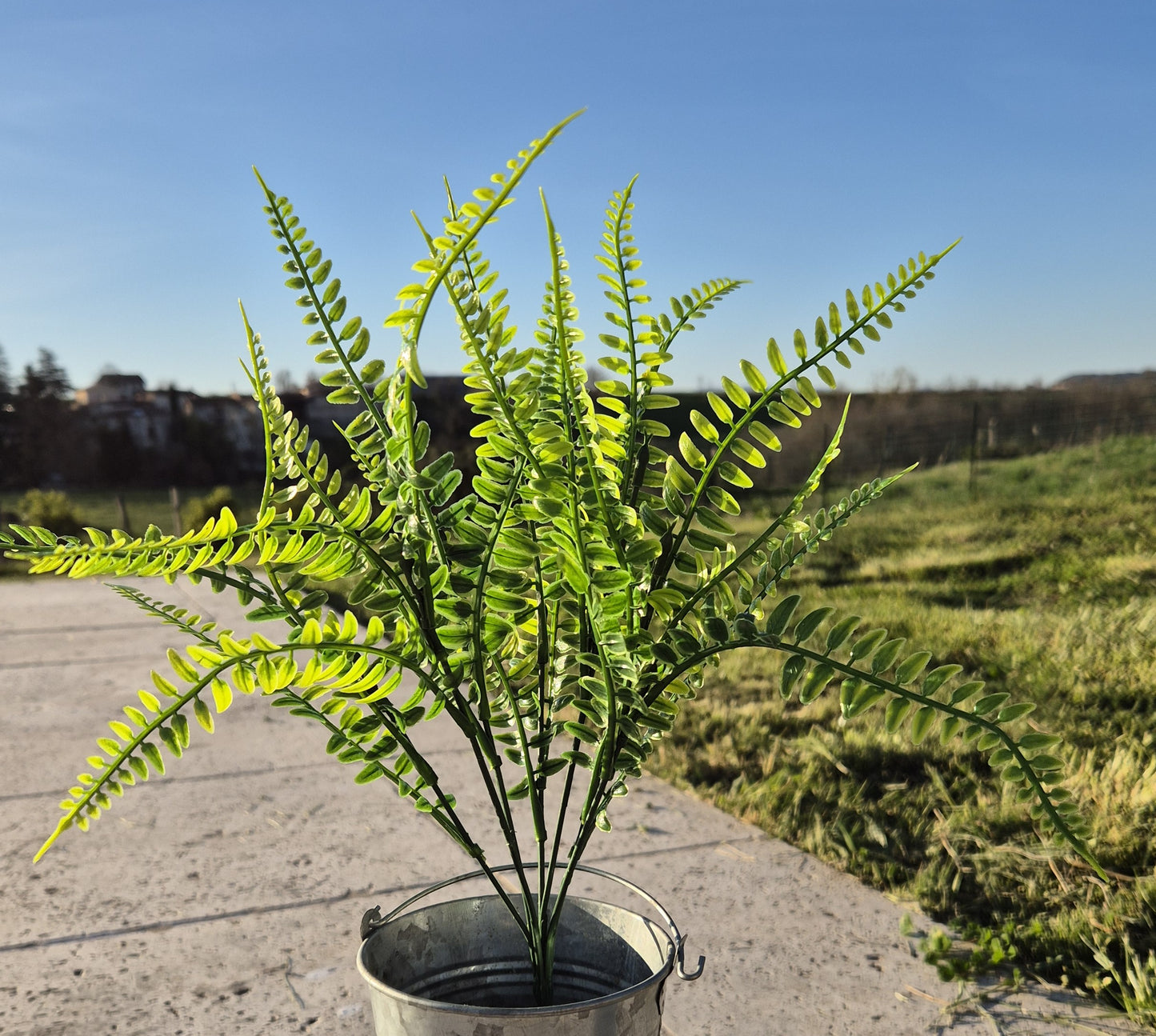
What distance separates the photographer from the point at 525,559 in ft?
3.43

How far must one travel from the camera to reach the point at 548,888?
116cm

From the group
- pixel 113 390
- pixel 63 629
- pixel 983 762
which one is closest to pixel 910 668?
pixel 983 762

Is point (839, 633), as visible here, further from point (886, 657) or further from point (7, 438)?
point (7, 438)

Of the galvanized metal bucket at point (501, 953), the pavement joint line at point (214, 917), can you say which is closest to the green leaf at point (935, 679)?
the galvanized metal bucket at point (501, 953)

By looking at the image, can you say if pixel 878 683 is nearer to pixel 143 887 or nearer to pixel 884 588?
pixel 143 887

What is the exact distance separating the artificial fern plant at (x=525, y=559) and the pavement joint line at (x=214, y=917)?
3.79 ft

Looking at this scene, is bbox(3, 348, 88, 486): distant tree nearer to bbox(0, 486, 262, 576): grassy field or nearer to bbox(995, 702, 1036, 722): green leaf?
bbox(0, 486, 262, 576): grassy field

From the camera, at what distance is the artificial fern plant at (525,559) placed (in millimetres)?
899

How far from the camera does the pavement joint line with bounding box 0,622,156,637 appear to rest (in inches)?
219

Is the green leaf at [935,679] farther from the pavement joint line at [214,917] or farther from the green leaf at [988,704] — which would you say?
the pavement joint line at [214,917]

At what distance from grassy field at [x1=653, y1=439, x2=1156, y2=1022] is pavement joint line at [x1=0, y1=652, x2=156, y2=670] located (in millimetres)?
3046

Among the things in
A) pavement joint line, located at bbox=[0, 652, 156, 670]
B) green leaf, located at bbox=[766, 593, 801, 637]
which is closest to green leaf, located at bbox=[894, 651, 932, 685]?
green leaf, located at bbox=[766, 593, 801, 637]

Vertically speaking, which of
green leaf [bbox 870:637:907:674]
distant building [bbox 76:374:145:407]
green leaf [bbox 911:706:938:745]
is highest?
distant building [bbox 76:374:145:407]

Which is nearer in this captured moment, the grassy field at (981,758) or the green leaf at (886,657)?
the green leaf at (886,657)
